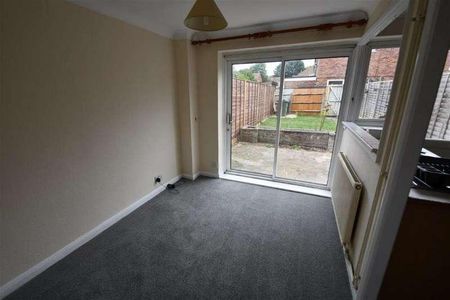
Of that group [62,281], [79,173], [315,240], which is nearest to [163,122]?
[79,173]

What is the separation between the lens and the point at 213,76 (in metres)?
2.92

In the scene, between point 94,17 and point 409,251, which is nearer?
point 409,251

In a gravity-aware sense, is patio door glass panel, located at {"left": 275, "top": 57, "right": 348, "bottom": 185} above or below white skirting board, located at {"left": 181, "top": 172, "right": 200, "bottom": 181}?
above

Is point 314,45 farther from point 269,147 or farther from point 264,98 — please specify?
point 269,147

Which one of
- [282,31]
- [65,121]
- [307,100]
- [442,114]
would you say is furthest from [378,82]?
[65,121]

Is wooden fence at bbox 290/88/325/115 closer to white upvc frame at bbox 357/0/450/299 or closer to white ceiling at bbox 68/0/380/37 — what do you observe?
white ceiling at bbox 68/0/380/37

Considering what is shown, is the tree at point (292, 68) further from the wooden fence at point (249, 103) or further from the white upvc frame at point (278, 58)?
the wooden fence at point (249, 103)

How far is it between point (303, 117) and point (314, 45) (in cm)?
100

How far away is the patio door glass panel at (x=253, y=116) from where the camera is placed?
300cm

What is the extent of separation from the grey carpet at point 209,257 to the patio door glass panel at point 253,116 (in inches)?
46.0

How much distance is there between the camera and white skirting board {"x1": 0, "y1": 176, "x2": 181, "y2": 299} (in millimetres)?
1443

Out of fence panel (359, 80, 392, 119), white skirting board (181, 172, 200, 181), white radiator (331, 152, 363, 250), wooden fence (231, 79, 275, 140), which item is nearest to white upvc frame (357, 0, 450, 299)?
white radiator (331, 152, 363, 250)

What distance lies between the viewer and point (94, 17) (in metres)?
1.75

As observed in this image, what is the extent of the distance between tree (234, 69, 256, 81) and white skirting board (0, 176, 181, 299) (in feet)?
7.40
